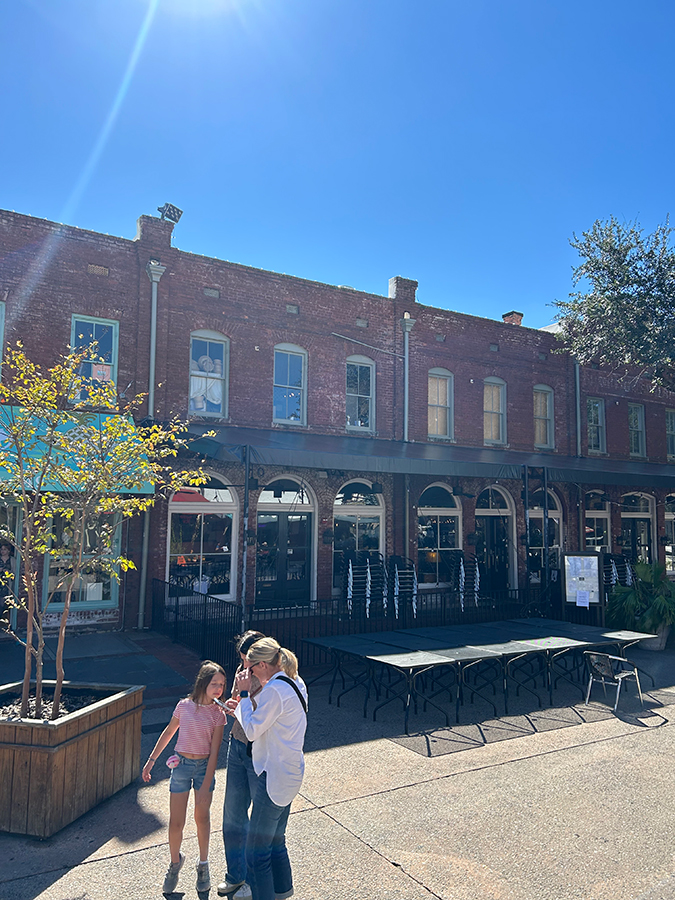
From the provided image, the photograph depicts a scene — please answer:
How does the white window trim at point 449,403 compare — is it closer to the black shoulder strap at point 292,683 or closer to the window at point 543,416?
the window at point 543,416

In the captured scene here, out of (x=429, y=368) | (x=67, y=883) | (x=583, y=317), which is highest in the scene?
(x=583, y=317)

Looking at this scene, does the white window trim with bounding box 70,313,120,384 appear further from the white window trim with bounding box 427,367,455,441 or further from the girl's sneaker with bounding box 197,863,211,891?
the girl's sneaker with bounding box 197,863,211,891

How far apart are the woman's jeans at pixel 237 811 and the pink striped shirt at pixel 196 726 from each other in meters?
0.22

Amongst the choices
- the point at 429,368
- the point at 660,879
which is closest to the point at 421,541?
the point at 429,368

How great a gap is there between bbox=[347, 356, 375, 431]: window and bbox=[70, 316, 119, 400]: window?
6.03 metres

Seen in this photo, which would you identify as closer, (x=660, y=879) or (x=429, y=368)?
(x=660, y=879)

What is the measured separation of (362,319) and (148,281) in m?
5.72

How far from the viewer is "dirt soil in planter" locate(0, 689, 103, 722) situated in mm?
5555

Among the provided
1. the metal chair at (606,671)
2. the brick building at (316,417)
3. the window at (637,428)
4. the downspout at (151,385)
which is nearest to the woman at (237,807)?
the metal chair at (606,671)

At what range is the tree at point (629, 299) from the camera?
633 inches

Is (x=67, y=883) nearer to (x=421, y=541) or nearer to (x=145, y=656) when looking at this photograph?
(x=145, y=656)

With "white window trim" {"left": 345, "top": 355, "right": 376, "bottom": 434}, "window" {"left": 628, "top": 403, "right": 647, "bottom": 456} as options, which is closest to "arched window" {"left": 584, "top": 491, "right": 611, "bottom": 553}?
"window" {"left": 628, "top": 403, "right": 647, "bottom": 456}

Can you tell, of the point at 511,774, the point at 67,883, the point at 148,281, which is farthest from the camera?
the point at 148,281

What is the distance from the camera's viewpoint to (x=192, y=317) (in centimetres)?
1462
